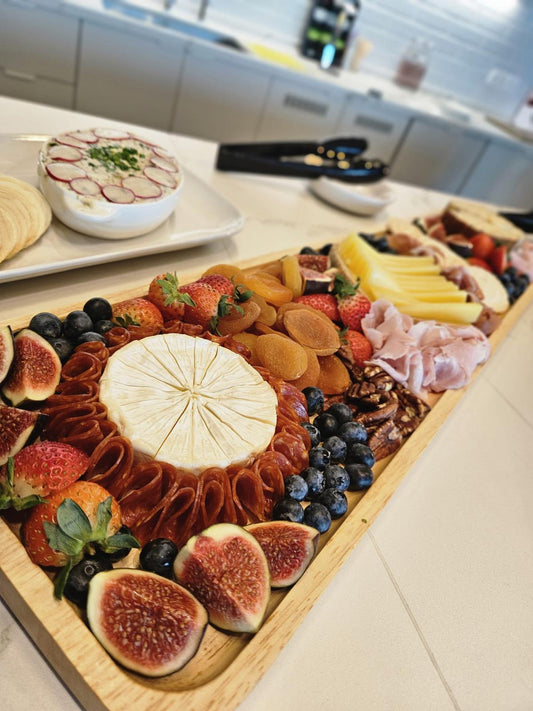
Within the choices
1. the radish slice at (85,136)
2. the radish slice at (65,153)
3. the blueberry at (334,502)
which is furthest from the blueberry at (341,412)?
the radish slice at (85,136)

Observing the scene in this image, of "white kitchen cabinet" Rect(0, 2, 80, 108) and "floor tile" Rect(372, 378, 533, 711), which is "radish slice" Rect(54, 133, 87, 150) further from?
"white kitchen cabinet" Rect(0, 2, 80, 108)

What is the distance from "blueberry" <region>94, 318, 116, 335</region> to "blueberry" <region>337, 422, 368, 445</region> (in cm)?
65

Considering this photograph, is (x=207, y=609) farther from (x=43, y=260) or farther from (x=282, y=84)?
(x=282, y=84)

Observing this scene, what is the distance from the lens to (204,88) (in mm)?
4113

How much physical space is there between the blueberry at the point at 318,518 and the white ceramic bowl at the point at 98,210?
1.06 m

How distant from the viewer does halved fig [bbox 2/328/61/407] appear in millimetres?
999

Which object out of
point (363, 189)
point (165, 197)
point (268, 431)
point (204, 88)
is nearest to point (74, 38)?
point (204, 88)

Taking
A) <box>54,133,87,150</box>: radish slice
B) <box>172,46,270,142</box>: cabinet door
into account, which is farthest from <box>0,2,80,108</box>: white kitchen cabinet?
<box>54,133,87,150</box>: radish slice

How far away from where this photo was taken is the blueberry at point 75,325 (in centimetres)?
118

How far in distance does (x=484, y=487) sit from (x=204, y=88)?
A: 3.98m

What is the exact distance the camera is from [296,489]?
104 centimetres

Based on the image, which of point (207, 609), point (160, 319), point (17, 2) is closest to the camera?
point (207, 609)

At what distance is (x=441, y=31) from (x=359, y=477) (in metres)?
6.48

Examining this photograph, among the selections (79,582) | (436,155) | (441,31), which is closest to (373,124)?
(436,155)
